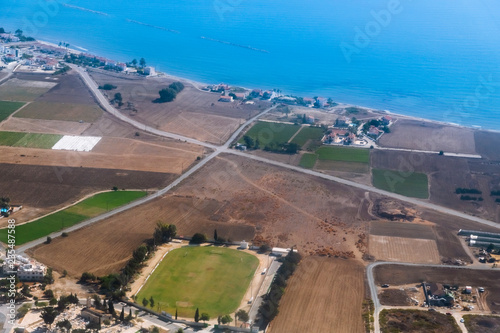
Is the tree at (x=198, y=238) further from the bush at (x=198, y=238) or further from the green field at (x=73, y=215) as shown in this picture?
the green field at (x=73, y=215)

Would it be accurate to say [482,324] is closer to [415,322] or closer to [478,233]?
[415,322]

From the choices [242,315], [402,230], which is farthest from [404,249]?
[242,315]

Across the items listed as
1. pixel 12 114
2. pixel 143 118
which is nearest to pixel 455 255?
pixel 143 118

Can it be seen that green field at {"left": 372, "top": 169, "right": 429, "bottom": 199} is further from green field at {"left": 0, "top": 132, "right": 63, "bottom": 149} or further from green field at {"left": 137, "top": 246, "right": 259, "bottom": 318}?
green field at {"left": 0, "top": 132, "right": 63, "bottom": 149}

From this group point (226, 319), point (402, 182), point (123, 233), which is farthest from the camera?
point (402, 182)

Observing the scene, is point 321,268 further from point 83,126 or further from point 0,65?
point 0,65
